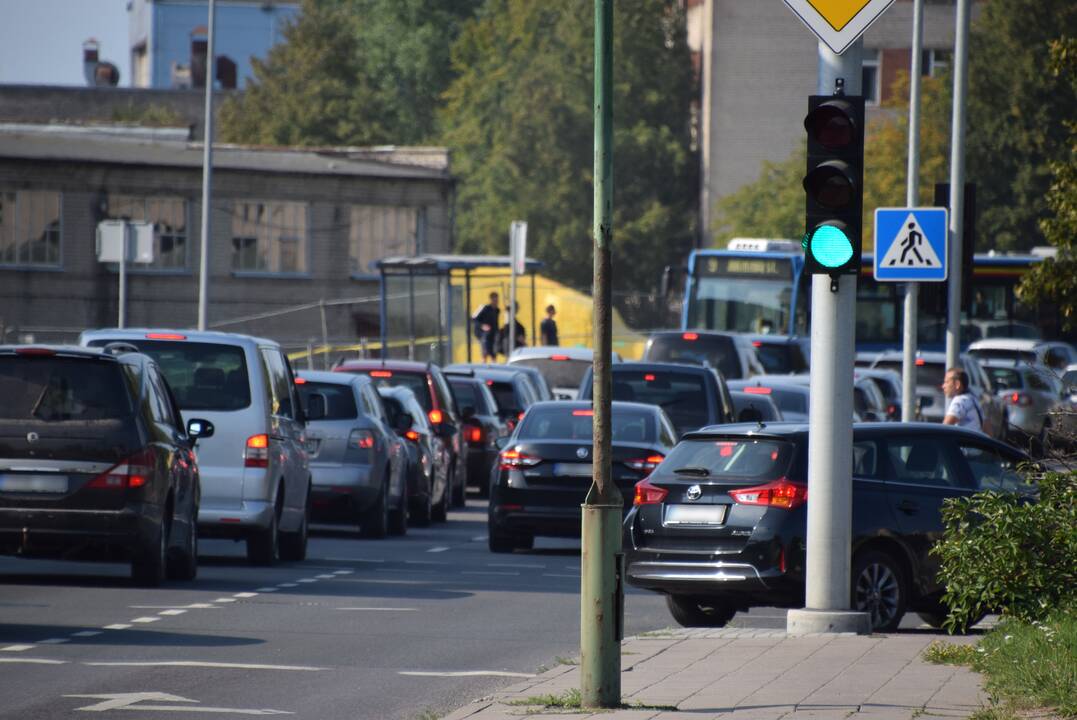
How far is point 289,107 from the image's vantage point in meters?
90.7

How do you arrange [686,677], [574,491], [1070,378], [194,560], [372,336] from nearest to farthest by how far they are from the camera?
[686,677], [1070,378], [194,560], [574,491], [372,336]

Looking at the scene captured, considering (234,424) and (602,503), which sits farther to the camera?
(234,424)

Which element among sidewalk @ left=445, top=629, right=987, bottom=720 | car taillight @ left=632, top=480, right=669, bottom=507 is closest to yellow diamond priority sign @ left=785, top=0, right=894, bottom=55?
sidewalk @ left=445, top=629, right=987, bottom=720

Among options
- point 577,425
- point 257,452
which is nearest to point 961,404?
point 577,425

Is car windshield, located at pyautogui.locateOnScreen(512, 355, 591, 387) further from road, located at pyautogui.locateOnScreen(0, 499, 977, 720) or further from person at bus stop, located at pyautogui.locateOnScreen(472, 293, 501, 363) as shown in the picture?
road, located at pyautogui.locateOnScreen(0, 499, 977, 720)

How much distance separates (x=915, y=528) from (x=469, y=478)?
18.0 meters

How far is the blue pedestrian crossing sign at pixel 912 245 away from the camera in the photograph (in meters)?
21.0

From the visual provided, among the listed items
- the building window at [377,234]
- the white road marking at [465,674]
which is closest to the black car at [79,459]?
the white road marking at [465,674]

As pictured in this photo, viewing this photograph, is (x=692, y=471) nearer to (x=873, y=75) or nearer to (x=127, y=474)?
(x=127, y=474)

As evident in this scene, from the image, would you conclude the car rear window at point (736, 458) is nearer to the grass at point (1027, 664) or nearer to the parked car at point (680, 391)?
the grass at point (1027, 664)

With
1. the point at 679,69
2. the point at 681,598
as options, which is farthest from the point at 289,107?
the point at 681,598

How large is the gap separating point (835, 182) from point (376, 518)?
1186 centimetres

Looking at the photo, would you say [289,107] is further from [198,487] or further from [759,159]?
[198,487]

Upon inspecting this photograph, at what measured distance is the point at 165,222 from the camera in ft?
206
